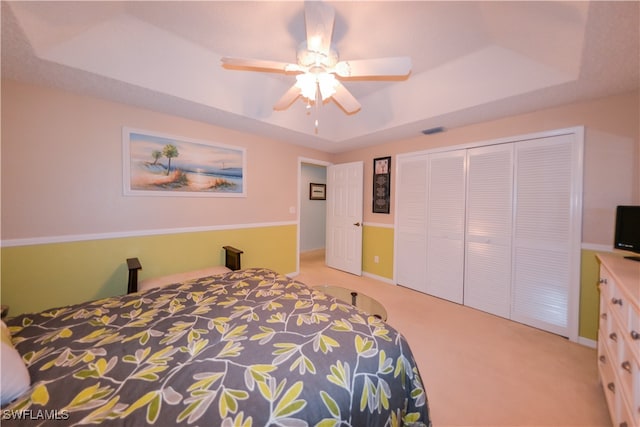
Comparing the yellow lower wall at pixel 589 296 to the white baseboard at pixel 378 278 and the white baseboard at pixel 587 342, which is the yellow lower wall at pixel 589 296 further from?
the white baseboard at pixel 378 278

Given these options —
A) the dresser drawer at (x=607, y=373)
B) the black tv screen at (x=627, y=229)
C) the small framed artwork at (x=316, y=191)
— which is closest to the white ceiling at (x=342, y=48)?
the black tv screen at (x=627, y=229)

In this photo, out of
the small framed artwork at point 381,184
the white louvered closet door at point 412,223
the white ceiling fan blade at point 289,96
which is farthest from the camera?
the small framed artwork at point 381,184

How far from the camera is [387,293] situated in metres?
3.37

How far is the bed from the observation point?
2.53 ft

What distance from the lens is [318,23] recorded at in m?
1.42

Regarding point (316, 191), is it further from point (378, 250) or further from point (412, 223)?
point (412, 223)

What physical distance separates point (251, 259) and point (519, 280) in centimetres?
331

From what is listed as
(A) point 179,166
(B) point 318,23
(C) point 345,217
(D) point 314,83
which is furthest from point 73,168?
(C) point 345,217

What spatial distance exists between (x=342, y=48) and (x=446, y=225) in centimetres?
244

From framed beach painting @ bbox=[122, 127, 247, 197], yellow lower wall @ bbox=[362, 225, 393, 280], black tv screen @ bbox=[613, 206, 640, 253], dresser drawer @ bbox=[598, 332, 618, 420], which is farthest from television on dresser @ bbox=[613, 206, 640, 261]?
framed beach painting @ bbox=[122, 127, 247, 197]

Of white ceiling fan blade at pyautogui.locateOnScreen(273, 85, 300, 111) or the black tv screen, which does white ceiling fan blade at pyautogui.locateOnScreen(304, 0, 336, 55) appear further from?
the black tv screen

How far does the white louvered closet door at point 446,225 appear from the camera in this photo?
9.87 ft

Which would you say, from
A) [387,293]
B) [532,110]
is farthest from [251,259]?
[532,110]

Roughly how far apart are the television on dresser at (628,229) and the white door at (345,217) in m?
2.80
